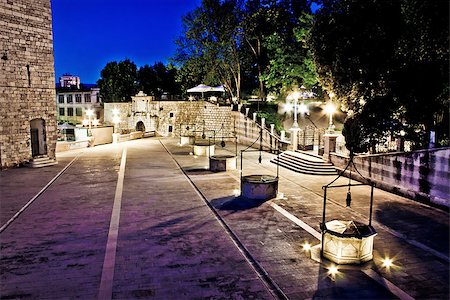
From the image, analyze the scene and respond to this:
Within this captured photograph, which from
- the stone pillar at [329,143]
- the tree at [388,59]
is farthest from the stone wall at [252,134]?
the tree at [388,59]

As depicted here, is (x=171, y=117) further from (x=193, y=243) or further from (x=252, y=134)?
(x=193, y=243)

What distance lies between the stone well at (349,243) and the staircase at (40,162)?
17.5m

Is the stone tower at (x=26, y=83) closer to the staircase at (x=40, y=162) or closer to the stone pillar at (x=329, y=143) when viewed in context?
the staircase at (x=40, y=162)

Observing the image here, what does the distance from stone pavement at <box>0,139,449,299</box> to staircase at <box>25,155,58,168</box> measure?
147 inches

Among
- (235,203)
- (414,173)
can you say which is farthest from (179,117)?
(414,173)

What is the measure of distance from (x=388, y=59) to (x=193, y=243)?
30.2 feet

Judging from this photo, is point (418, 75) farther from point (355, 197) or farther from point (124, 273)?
point (124, 273)

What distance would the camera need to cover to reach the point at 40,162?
20.4m

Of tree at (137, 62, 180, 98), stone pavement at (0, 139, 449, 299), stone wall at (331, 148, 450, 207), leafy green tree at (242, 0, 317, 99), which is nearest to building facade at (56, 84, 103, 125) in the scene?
tree at (137, 62, 180, 98)

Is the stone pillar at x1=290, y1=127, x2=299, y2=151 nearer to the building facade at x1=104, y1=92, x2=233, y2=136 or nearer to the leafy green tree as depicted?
the leafy green tree

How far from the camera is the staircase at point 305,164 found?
18108 millimetres

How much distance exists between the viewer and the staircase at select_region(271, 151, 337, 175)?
713 inches

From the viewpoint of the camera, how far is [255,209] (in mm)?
12133

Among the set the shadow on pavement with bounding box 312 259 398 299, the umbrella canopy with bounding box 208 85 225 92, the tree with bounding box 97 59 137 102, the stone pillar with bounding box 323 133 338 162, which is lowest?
the shadow on pavement with bounding box 312 259 398 299
